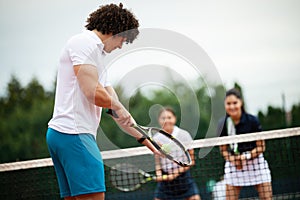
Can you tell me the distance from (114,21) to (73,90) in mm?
439

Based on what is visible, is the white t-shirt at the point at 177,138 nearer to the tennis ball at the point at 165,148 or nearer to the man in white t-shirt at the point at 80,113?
the tennis ball at the point at 165,148

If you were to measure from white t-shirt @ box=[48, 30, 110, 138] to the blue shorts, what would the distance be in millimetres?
45

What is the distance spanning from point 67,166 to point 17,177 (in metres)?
2.38

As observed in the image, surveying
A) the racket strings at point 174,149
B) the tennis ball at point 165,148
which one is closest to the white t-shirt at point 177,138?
the racket strings at point 174,149

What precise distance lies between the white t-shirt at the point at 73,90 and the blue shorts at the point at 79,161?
0.05 metres

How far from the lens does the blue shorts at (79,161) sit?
8.81 ft

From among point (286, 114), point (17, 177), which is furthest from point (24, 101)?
point (17, 177)

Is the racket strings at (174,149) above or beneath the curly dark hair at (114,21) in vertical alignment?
beneath

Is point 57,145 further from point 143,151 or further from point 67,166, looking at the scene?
point 143,151

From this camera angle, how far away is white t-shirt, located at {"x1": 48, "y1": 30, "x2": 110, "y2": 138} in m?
2.67

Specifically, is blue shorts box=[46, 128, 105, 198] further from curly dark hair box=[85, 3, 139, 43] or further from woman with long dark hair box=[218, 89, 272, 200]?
woman with long dark hair box=[218, 89, 272, 200]

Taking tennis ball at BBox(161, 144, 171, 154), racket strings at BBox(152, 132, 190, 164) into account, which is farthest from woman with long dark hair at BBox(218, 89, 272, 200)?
tennis ball at BBox(161, 144, 171, 154)

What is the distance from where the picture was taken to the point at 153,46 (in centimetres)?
386

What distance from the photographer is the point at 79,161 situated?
270 cm
